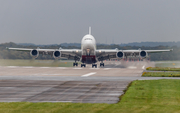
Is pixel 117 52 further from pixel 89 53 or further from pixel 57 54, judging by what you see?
pixel 57 54

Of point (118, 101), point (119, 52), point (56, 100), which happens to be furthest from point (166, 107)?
point (119, 52)

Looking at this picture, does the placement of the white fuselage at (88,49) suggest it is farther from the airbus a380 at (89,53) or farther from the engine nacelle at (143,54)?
the engine nacelle at (143,54)

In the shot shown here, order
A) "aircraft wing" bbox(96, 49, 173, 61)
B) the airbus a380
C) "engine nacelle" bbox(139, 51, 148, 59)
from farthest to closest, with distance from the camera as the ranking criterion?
"aircraft wing" bbox(96, 49, 173, 61) → "engine nacelle" bbox(139, 51, 148, 59) → the airbus a380

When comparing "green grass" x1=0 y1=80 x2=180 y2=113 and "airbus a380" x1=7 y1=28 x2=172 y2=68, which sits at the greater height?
"airbus a380" x1=7 y1=28 x2=172 y2=68

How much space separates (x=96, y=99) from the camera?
16750 millimetres

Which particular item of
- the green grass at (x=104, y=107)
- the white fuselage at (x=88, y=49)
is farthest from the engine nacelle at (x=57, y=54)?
the green grass at (x=104, y=107)

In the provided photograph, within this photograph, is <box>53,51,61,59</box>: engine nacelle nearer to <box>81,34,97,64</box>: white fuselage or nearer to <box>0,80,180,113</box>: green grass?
<box>81,34,97,64</box>: white fuselage

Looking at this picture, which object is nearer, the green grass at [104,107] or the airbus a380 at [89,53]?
the green grass at [104,107]

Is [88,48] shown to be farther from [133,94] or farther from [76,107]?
[76,107]

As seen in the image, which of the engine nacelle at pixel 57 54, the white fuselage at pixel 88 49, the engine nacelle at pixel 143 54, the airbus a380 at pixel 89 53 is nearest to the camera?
the white fuselage at pixel 88 49

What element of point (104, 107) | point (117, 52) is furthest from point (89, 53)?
point (104, 107)

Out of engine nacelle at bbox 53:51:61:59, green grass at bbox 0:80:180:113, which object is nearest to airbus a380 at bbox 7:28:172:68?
engine nacelle at bbox 53:51:61:59

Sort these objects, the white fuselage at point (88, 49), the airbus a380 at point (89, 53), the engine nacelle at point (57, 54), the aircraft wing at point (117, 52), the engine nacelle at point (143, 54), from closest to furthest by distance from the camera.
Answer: the white fuselage at point (88, 49), the airbus a380 at point (89, 53), the engine nacelle at point (143, 54), the engine nacelle at point (57, 54), the aircraft wing at point (117, 52)

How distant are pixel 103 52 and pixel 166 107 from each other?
47016 millimetres
